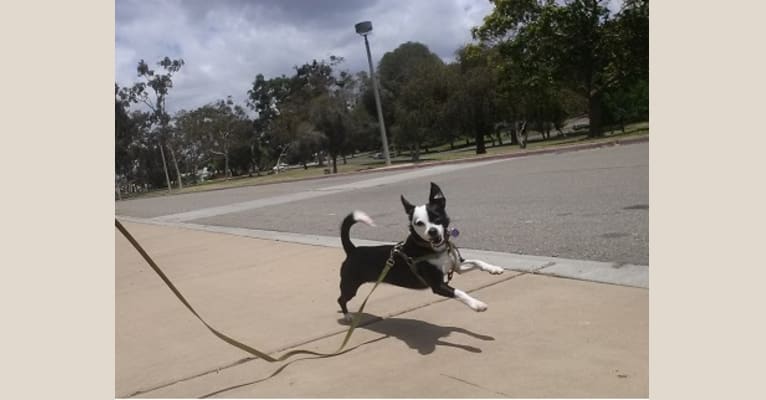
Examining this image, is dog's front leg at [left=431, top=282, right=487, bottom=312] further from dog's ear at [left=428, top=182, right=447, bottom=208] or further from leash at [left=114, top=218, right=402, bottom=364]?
dog's ear at [left=428, top=182, right=447, bottom=208]

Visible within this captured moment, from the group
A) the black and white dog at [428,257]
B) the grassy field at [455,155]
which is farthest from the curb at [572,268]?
the grassy field at [455,155]

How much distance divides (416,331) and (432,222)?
93 cm

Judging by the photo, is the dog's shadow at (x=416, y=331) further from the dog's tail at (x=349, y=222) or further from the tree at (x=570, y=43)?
the tree at (x=570, y=43)

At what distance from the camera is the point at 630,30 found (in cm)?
3566

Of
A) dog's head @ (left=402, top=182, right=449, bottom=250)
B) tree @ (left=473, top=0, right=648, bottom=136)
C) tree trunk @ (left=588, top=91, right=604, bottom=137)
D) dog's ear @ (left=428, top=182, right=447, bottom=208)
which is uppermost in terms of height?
tree @ (left=473, top=0, right=648, bottom=136)

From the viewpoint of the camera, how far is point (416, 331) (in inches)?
186

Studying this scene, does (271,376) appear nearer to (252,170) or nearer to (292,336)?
(292,336)

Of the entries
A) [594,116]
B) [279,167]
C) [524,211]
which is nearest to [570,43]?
[594,116]

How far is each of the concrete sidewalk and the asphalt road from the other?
1.40 meters

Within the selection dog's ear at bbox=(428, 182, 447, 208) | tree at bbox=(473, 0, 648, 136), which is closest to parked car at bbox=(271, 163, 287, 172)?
tree at bbox=(473, 0, 648, 136)

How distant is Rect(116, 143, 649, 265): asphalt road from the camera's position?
7.18 meters

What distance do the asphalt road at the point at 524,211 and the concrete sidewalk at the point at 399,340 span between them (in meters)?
1.40

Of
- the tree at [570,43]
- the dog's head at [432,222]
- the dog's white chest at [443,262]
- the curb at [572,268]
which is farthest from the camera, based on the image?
the tree at [570,43]

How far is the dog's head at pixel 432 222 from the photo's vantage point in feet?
13.8
